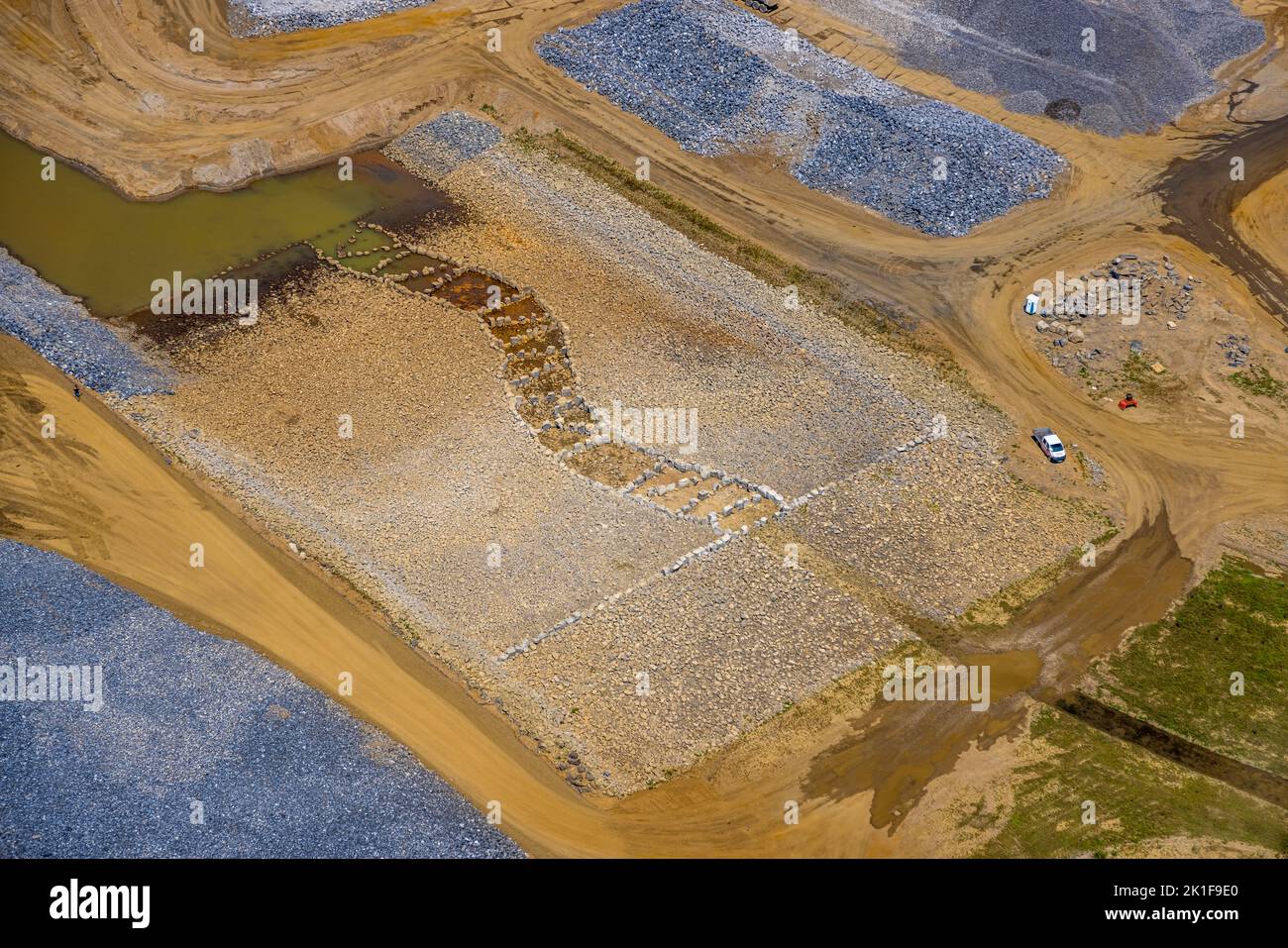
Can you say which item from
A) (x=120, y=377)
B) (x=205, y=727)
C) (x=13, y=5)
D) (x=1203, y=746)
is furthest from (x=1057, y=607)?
(x=13, y=5)

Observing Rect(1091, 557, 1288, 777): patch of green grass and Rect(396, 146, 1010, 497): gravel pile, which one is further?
Rect(396, 146, 1010, 497): gravel pile

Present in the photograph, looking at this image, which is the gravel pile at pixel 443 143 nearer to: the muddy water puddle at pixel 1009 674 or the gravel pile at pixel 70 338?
the gravel pile at pixel 70 338

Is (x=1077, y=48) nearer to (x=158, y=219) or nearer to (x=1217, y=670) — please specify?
(x=1217, y=670)

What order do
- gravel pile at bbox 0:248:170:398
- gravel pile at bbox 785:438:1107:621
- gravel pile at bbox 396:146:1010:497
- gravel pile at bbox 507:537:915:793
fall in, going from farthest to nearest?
1. gravel pile at bbox 0:248:170:398
2. gravel pile at bbox 396:146:1010:497
3. gravel pile at bbox 785:438:1107:621
4. gravel pile at bbox 507:537:915:793

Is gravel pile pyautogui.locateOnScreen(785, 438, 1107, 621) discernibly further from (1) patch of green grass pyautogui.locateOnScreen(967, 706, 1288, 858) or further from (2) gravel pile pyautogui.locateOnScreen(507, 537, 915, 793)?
(1) patch of green grass pyautogui.locateOnScreen(967, 706, 1288, 858)

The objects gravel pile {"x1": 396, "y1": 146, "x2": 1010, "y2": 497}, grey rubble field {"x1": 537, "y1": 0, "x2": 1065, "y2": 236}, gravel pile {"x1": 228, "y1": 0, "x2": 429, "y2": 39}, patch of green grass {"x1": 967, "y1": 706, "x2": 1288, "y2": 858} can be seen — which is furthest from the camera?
gravel pile {"x1": 228, "y1": 0, "x2": 429, "y2": 39}

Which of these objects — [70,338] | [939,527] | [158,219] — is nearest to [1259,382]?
[939,527]

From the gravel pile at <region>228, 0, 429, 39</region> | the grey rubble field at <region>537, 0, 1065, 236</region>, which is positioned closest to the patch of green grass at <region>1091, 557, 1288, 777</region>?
the grey rubble field at <region>537, 0, 1065, 236</region>
